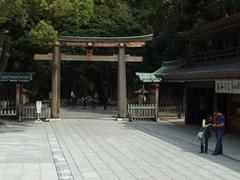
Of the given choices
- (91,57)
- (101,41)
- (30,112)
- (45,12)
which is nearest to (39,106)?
(30,112)

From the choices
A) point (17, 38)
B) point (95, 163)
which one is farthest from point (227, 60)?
point (17, 38)

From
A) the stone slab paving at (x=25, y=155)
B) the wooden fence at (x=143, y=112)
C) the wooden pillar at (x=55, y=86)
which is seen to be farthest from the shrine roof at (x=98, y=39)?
the stone slab paving at (x=25, y=155)

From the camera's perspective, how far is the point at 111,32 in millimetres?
53844

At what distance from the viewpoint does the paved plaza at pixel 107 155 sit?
578 inches

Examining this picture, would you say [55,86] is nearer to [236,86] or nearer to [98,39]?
[98,39]

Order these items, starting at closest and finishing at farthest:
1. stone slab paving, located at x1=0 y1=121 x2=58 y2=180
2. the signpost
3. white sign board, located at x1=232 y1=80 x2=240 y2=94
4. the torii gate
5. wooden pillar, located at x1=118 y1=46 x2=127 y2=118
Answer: stone slab paving, located at x1=0 y1=121 x2=58 y2=180
white sign board, located at x1=232 y1=80 x2=240 y2=94
the signpost
the torii gate
wooden pillar, located at x1=118 y1=46 x2=127 y2=118

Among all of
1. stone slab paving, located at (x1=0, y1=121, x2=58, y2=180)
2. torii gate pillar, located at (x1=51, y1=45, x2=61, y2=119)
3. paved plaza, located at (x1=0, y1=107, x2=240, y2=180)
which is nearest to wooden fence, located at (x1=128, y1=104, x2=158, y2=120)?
torii gate pillar, located at (x1=51, y1=45, x2=61, y2=119)

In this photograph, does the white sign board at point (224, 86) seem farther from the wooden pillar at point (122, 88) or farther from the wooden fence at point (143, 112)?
the wooden pillar at point (122, 88)

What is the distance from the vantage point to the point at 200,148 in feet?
68.5

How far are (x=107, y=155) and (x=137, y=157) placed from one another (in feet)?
3.74

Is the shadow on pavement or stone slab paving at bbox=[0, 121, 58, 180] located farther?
the shadow on pavement

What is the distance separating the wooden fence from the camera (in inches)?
1447

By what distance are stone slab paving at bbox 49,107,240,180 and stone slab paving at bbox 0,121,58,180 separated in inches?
28.9

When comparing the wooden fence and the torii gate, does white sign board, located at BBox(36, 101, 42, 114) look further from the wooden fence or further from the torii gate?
the wooden fence
